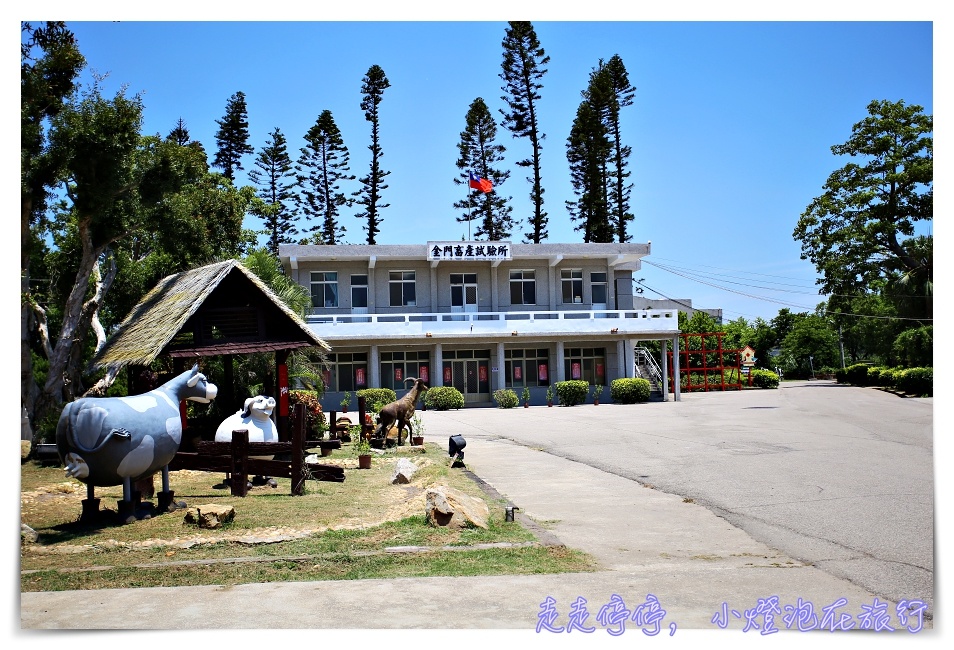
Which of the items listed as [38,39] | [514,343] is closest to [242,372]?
[38,39]

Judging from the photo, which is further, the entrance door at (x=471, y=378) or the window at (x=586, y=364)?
the window at (x=586, y=364)

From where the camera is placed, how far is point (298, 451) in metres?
9.41

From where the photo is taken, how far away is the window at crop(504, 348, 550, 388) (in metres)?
37.0

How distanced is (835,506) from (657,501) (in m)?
1.82

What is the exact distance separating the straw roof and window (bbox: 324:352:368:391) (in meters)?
22.0

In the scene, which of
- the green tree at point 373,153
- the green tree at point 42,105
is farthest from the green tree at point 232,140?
the green tree at point 42,105

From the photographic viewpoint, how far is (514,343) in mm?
36781

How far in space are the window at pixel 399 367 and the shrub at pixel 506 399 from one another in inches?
151

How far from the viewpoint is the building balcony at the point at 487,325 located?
3356 centimetres

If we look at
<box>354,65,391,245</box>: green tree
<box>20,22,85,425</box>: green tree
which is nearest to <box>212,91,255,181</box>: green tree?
<box>354,65,391,245</box>: green tree

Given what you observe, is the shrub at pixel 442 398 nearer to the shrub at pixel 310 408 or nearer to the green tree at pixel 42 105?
the shrub at pixel 310 408

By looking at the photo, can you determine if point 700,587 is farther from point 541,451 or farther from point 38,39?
point 38,39

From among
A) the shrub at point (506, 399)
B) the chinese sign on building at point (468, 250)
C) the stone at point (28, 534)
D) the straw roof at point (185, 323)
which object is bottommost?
the shrub at point (506, 399)

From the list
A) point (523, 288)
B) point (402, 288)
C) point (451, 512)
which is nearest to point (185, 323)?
point (451, 512)
